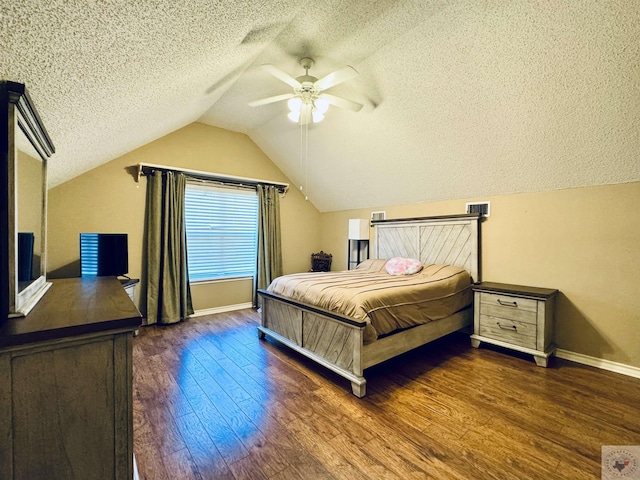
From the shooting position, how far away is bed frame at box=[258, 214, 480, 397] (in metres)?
2.31

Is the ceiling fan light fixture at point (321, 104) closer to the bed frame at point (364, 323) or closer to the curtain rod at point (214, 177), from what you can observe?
the bed frame at point (364, 323)

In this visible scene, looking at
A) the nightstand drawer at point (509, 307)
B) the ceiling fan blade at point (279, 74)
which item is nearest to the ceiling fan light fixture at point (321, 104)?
the ceiling fan blade at point (279, 74)

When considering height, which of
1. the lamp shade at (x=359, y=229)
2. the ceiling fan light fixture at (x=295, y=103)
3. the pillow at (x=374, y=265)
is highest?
the ceiling fan light fixture at (x=295, y=103)

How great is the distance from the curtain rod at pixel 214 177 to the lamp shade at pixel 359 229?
4.69 ft

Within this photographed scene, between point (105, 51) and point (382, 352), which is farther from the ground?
point (105, 51)

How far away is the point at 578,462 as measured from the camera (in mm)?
1562

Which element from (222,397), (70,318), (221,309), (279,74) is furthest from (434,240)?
(70,318)

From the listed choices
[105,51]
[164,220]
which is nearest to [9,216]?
[105,51]

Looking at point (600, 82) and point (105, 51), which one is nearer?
point (105, 51)

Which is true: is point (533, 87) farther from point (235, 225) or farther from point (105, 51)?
point (235, 225)

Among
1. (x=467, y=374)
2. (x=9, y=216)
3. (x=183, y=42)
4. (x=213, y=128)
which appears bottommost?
(x=467, y=374)

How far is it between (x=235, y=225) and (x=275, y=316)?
6.94ft

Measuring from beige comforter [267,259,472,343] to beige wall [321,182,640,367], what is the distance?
1.97ft

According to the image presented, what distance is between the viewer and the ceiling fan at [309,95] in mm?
2287
